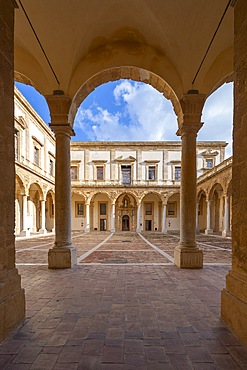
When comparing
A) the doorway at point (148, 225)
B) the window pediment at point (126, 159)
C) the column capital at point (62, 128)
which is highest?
the window pediment at point (126, 159)

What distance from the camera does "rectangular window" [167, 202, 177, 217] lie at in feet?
87.9

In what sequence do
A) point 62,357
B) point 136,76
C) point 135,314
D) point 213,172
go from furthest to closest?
point 213,172
point 136,76
point 135,314
point 62,357

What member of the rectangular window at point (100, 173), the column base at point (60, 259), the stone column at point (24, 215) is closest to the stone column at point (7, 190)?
the column base at point (60, 259)

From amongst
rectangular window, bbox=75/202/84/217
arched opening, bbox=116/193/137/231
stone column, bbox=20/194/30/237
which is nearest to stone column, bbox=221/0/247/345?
stone column, bbox=20/194/30/237

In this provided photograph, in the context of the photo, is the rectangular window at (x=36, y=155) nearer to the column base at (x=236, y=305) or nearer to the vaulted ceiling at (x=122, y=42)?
the vaulted ceiling at (x=122, y=42)

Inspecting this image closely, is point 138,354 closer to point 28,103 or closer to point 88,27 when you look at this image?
point 88,27

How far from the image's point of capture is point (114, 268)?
5.62 m

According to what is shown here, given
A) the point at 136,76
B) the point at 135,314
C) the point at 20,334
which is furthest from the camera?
the point at 136,76

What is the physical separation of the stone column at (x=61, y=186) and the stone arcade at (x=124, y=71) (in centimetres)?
3

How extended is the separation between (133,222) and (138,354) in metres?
24.8

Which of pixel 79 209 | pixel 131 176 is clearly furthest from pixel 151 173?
pixel 79 209

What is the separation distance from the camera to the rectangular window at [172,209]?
26797 millimetres

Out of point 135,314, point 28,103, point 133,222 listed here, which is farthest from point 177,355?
point 133,222

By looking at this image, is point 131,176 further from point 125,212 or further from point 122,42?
A: point 122,42
